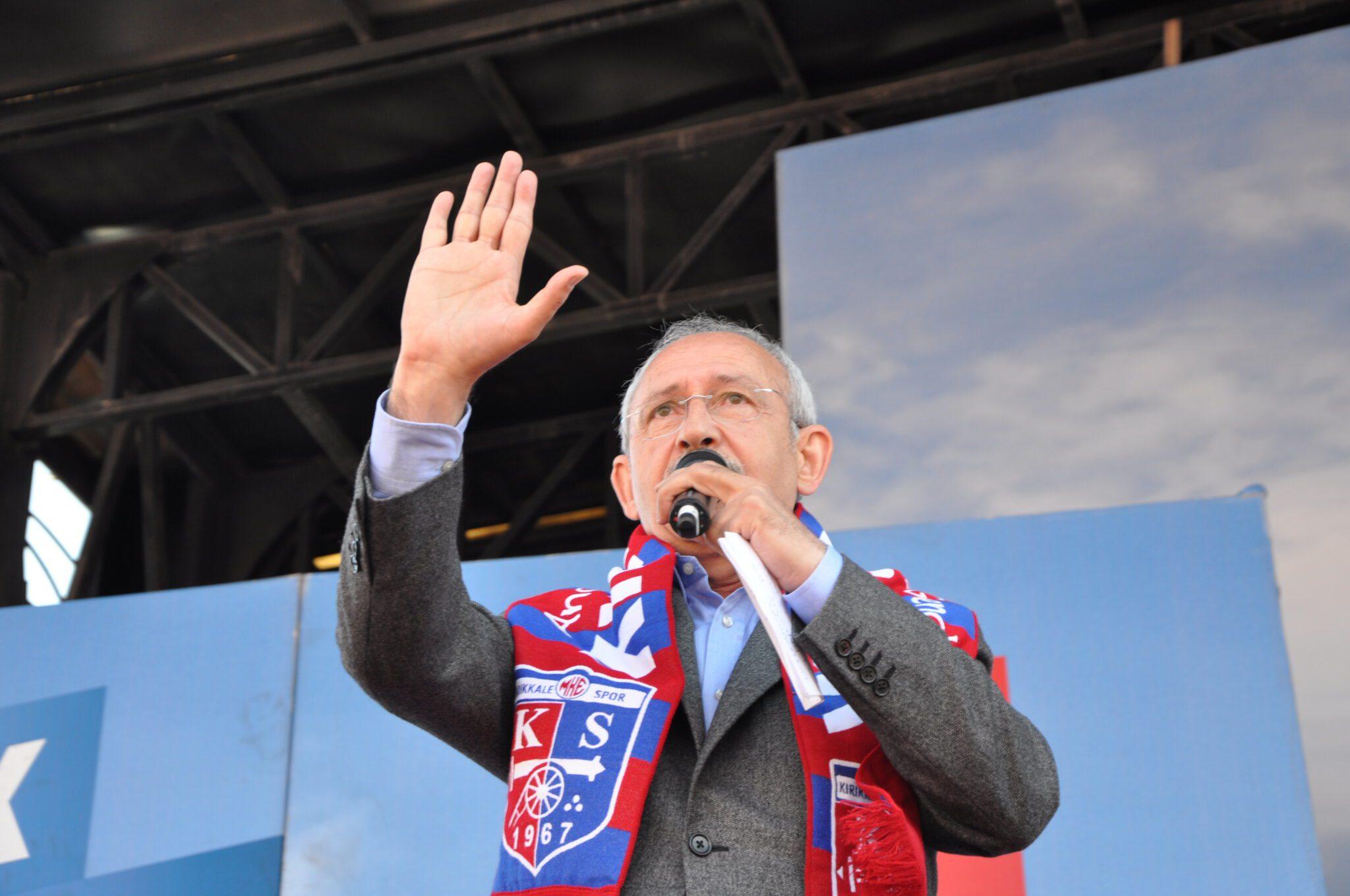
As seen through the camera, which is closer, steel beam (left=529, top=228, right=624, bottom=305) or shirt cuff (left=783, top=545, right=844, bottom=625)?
shirt cuff (left=783, top=545, right=844, bottom=625)

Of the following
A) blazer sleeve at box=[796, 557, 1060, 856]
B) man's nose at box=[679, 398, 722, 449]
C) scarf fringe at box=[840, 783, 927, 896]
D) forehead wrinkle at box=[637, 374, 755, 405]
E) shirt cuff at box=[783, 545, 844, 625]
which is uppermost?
forehead wrinkle at box=[637, 374, 755, 405]

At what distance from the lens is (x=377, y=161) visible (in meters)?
5.31

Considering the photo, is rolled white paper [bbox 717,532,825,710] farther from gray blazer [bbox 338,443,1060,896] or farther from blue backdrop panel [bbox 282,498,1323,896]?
blue backdrop panel [bbox 282,498,1323,896]

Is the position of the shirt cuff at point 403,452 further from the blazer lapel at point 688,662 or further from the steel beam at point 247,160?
the steel beam at point 247,160

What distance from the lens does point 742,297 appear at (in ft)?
16.5

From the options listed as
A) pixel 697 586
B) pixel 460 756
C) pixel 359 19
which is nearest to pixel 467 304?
pixel 697 586

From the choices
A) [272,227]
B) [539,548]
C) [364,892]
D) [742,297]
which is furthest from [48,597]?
[364,892]

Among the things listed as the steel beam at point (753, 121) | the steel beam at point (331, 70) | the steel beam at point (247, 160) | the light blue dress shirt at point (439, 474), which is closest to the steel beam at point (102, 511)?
the steel beam at point (753, 121)

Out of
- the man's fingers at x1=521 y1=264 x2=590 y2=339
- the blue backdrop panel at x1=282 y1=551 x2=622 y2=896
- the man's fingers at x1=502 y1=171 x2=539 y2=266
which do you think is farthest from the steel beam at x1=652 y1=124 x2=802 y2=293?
the man's fingers at x1=521 y1=264 x2=590 y2=339

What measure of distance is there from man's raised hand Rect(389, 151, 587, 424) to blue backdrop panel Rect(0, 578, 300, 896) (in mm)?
1482

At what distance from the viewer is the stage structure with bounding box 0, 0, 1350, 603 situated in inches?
179

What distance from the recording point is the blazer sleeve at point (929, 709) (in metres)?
1.26

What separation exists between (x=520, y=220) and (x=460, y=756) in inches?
52.6

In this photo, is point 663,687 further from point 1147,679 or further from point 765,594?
point 1147,679
